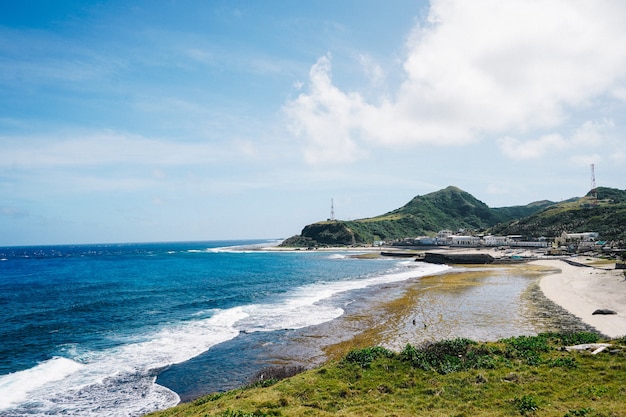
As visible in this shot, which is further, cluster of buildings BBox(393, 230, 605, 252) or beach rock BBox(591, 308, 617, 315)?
cluster of buildings BBox(393, 230, 605, 252)

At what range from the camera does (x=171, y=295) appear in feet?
185

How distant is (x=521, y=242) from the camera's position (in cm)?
13762

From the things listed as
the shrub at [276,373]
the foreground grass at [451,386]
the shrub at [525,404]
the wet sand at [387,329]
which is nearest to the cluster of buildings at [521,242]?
the wet sand at [387,329]

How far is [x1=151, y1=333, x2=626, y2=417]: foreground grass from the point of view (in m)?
13.4

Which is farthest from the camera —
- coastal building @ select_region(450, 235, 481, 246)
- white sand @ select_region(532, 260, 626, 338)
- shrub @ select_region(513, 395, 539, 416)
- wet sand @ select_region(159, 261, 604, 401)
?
coastal building @ select_region(450, 235, 481, 246)

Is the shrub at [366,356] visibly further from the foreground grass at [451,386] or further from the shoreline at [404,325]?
the shoreline at [404,325]

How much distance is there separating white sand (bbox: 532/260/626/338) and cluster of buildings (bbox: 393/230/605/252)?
51.5 m

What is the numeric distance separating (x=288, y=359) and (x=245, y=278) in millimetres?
53083

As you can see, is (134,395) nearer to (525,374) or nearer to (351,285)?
(525,374)

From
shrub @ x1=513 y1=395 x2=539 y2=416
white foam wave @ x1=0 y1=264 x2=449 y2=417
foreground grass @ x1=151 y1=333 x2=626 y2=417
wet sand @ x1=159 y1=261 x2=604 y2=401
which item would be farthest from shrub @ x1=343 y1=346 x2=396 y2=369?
white foam wave @ x1=0 y1=264 x2=449 y2=417

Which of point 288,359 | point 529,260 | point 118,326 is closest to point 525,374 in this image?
point 288,359

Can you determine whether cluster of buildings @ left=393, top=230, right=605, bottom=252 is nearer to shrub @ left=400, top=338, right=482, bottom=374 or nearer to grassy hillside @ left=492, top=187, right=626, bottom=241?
grassy hillside @ left=492, top=187, right=626, bottom=241

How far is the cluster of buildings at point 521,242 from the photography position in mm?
106438

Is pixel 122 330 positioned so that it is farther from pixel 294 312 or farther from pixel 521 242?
pixel 521 242
